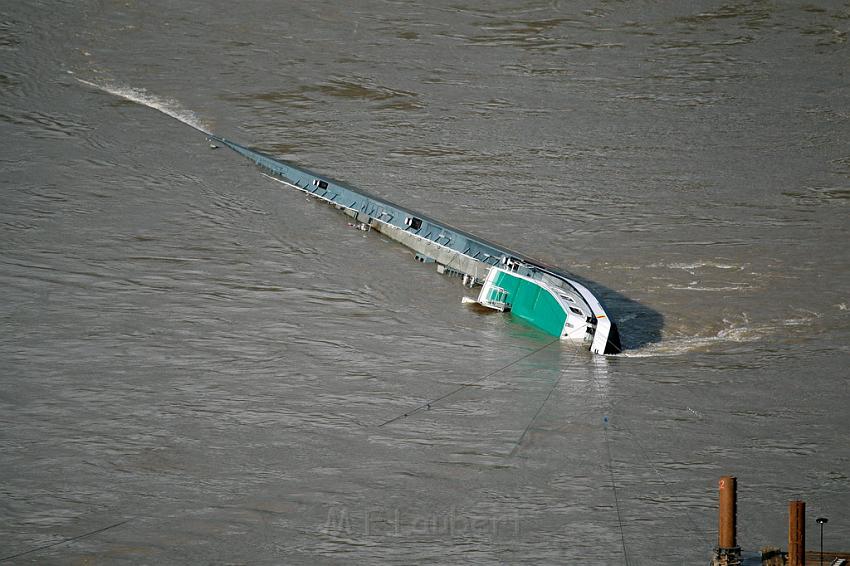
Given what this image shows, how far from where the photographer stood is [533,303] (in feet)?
46.9

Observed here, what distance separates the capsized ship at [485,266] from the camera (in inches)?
532

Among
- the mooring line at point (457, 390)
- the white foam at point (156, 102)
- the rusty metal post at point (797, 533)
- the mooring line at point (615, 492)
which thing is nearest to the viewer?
the rusty metal post at point (797, 533)

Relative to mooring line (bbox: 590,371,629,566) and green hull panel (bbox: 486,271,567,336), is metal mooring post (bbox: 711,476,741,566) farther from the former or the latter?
green hull panel (bbox: 486,271,567,336)

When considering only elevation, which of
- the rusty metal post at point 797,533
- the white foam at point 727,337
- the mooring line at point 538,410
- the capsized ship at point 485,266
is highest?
the capsized ship at point 485,266

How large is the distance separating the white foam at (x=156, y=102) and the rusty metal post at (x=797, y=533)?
1422 centimetres

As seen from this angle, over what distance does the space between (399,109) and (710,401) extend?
10.3 meters

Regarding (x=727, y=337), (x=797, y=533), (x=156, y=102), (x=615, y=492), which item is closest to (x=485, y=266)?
(x=727, y=337)

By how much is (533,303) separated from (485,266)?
1257 millimetres

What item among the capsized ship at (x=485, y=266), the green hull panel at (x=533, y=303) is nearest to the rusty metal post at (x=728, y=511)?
the capsized ship at (x=485, y=266)

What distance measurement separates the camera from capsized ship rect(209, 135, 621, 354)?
44.4ft

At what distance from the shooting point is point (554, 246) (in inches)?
639

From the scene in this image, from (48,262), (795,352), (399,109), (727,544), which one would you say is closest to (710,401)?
(795,352)

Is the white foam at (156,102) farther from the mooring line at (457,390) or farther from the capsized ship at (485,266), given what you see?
the mooring line at (457,390)

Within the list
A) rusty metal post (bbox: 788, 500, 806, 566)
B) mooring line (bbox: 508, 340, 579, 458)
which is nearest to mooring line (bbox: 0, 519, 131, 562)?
mooring line (bbox: 508, 340, 579, 458)
